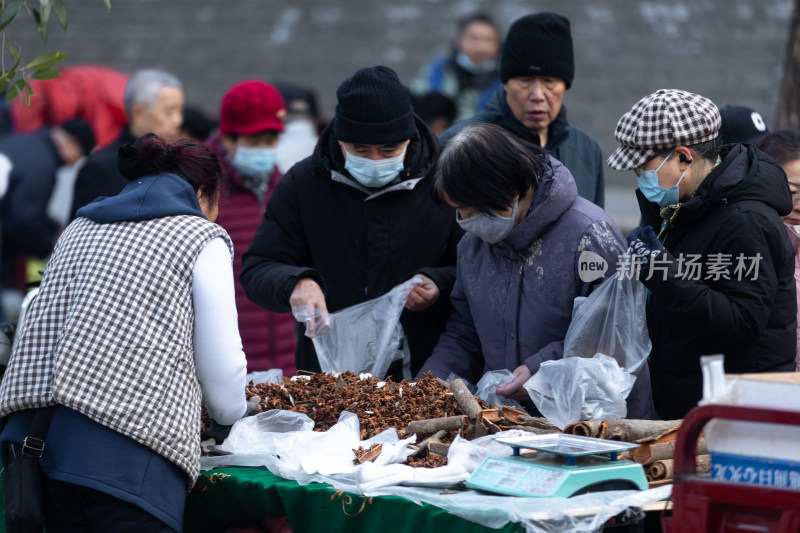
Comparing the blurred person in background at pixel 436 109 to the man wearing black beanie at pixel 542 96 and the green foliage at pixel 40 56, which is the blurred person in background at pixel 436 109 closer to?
the man wearing black beanie at pixel 542 96

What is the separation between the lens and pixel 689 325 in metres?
3.00

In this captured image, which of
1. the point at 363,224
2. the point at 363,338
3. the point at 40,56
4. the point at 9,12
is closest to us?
the point at 9,12

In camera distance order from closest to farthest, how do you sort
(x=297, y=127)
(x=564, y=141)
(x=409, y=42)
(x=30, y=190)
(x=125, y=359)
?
(x=125, y=359) → (x=564, y=141) → (x=30, y=190) → (x=297, y=127) → (x=409, y=42)

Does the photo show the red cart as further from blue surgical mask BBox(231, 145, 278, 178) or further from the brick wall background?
the brick wall background

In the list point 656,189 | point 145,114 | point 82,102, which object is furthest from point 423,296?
point 82,102

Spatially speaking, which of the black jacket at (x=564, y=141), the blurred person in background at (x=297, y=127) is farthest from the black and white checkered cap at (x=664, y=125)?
the blurred person in background at (x=297, y=127)

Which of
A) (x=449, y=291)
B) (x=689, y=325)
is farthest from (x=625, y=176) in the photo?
(x=689, y=325)

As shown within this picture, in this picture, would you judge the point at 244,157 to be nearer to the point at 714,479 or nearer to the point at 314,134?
the point at 314,134

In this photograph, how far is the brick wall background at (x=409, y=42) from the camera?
9594mm

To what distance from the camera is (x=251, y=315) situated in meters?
5.29

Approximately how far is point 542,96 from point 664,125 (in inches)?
52.3

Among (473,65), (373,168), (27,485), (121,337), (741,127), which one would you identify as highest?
(473,65)

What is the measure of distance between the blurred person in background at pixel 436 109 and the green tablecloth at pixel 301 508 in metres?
4.17

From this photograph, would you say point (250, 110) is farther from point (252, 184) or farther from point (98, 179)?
point (98, 179)
